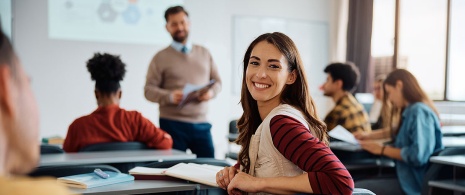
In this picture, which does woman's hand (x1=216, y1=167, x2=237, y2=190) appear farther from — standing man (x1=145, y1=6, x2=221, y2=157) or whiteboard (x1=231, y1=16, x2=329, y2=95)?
whiteboard (x1=231, y1=16, x2=329, y2=95)

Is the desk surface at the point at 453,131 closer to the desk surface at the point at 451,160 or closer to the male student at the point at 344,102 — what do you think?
the male student at the point at 344,102

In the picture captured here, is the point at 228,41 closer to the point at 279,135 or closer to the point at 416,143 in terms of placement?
the point at 416,143

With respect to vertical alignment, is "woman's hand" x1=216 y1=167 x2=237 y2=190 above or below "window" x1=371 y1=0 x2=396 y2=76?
below

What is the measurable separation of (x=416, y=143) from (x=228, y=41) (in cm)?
431

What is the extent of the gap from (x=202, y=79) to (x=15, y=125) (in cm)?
330

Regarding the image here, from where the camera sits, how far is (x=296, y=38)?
302 inches

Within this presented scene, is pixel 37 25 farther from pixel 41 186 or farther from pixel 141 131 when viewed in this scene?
pixel 41 186

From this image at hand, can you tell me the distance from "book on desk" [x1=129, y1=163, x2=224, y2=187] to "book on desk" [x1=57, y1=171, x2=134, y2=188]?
58 mm

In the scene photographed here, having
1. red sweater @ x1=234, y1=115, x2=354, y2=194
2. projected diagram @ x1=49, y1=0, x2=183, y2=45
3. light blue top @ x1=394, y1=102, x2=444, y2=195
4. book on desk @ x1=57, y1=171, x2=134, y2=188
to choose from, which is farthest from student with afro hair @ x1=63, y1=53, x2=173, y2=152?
projected diagram @ x1=49, y1=0, x2=183, y2=45

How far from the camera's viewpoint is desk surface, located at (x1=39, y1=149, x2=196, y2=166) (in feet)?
8.59

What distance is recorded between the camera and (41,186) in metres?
0.65

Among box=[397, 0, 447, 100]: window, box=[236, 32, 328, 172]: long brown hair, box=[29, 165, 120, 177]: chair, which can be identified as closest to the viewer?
box=[236, 32, 328, 172]: long brown hair

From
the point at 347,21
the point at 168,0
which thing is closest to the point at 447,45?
the point at 347,21

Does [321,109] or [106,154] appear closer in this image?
[106,154]
